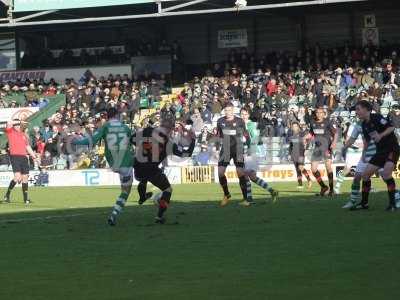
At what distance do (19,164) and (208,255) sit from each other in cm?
1344

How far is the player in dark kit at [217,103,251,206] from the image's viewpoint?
18797 millimetres

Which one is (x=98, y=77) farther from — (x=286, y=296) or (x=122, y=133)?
(x=286, y=296)

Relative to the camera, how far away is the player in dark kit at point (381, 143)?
15.2 metres

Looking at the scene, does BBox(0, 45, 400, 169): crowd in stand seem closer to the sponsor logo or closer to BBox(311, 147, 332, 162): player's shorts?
the sponsor logo

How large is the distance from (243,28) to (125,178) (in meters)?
29.4

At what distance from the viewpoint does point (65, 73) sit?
44.1 metres

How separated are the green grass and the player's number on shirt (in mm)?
1300

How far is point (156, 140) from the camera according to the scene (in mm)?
14547

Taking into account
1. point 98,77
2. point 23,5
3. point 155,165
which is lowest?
point 155,165

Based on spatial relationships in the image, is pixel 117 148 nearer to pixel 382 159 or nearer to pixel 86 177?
pixel 382 159

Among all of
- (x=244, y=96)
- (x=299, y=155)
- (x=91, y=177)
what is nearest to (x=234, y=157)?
(x=299, y=155)

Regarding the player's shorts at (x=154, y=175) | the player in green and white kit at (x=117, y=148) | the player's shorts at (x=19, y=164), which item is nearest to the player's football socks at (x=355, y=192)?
the player's shorts at (x=154, y=175)

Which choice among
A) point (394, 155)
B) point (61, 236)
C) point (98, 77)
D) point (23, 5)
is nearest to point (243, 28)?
point (98, 77)

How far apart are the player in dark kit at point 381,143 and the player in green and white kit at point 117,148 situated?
3966 millimetres
